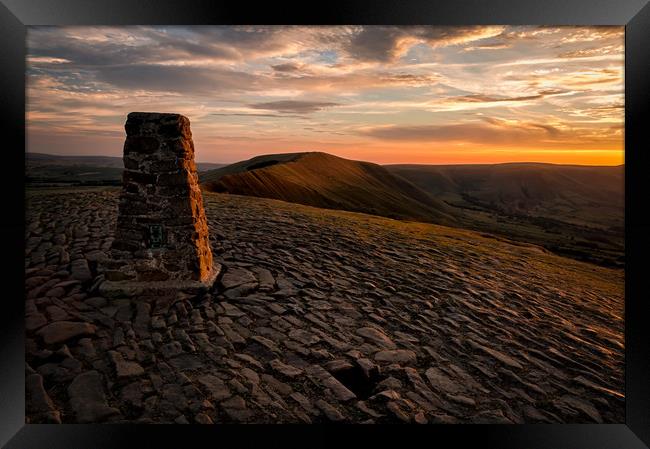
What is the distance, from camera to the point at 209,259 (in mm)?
7039

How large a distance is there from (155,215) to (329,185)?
65.4m

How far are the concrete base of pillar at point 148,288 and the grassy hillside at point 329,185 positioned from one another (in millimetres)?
21232

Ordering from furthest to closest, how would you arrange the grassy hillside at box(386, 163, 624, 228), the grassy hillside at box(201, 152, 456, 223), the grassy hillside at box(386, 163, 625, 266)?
the grassy hillside at box(386, 163, 624, 228), the grassy hillside at box(386, 163, 625, 266), the grassy hillside at box(201, 152, 456, 223)

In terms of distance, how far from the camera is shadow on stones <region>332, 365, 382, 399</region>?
4.38 meters

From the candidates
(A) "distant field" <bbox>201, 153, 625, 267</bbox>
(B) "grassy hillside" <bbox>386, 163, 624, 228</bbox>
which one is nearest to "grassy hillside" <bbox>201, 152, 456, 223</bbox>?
(A) "distant field" <bbox>201, 153, 625, 267</bbox>

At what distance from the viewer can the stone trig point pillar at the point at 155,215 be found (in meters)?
5.82

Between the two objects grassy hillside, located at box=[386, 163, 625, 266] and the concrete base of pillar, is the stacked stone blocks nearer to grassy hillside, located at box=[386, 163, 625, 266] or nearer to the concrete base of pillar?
the concrete base of pillar

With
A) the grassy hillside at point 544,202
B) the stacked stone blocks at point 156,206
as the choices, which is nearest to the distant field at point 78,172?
the stacked stone blocks at point 156,206

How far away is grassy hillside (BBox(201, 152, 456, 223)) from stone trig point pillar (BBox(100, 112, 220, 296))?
21.2 meters

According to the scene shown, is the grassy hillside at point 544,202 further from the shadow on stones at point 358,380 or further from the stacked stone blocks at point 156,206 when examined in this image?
the stacked stone blocks at point 156,206
